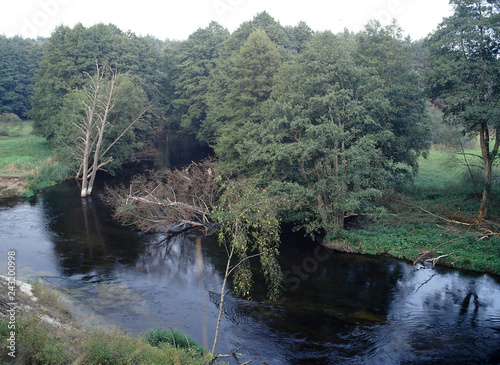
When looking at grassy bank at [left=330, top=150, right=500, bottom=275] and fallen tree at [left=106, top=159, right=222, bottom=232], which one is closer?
grassy bank at [left=330, top=150, right=500, bottom=275]

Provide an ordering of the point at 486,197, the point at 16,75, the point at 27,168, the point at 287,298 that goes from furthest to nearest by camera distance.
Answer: the point at 16,75, the point at 27,168, the point at 486,197, the point at 287,298

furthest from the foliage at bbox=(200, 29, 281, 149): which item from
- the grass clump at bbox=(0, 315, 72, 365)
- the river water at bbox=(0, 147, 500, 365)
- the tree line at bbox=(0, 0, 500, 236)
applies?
the grass clump at bbox=(0, 315, 72, 365)

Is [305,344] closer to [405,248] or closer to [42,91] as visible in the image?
[405,248]

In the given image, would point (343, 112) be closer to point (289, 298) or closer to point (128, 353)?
point (289, 298)

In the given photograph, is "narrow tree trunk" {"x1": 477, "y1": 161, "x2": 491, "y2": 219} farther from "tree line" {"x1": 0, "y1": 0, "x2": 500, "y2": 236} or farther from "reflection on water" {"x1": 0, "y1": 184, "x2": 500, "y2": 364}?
"reflection on water" {"x1": 0, "y1": 184, "x2": 500, "y2": 364}

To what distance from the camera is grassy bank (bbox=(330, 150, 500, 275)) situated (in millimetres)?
19131

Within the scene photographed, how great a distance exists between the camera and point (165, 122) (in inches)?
2366

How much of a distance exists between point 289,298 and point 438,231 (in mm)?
10558

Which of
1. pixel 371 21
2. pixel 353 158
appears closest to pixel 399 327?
pixel 353 158

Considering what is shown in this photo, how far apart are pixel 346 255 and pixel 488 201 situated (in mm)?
9470

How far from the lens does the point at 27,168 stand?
33531 mm

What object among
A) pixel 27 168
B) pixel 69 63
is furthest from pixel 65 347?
pixel 69 63

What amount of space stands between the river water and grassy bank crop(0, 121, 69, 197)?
7.73m

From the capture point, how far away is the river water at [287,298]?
12.9 meters
